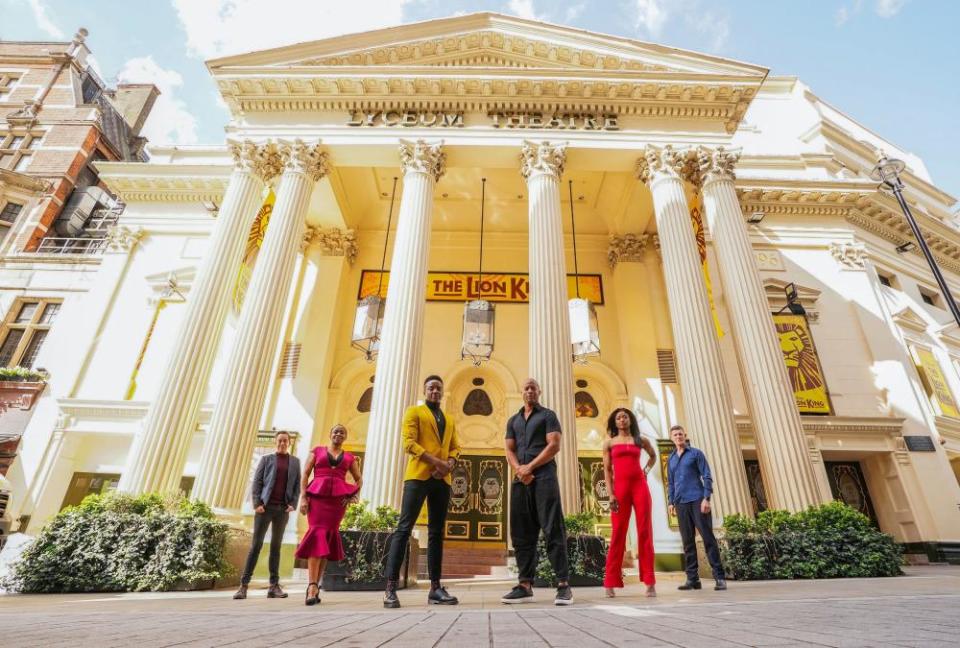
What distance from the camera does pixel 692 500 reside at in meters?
5.78

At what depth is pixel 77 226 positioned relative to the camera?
1909cm

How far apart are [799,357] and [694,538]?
10148 millimetres

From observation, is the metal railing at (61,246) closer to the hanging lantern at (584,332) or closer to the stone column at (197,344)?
the stone column at (197,344)

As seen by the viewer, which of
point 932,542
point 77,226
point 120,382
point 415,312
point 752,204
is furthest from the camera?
point 77,226

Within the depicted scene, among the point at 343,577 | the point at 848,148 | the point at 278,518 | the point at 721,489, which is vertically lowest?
the point at 343,577

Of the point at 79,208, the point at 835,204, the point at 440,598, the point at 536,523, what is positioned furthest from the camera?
the point at 79,208

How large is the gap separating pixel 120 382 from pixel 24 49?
24.2m

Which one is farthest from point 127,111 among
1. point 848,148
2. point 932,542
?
point 932,542

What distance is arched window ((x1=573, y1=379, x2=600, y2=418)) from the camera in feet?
47.5

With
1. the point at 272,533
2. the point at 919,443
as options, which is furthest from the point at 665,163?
the point at 272,533

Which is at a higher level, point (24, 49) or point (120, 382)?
point (24, 49)

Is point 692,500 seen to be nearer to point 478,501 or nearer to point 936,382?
point 478,501

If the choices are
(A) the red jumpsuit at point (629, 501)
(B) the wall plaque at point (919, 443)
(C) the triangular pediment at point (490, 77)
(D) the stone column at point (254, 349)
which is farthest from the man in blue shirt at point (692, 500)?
(B) the wall plaque at point (919, 443)

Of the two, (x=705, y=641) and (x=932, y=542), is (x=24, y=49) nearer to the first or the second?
(x=705, y=641)
